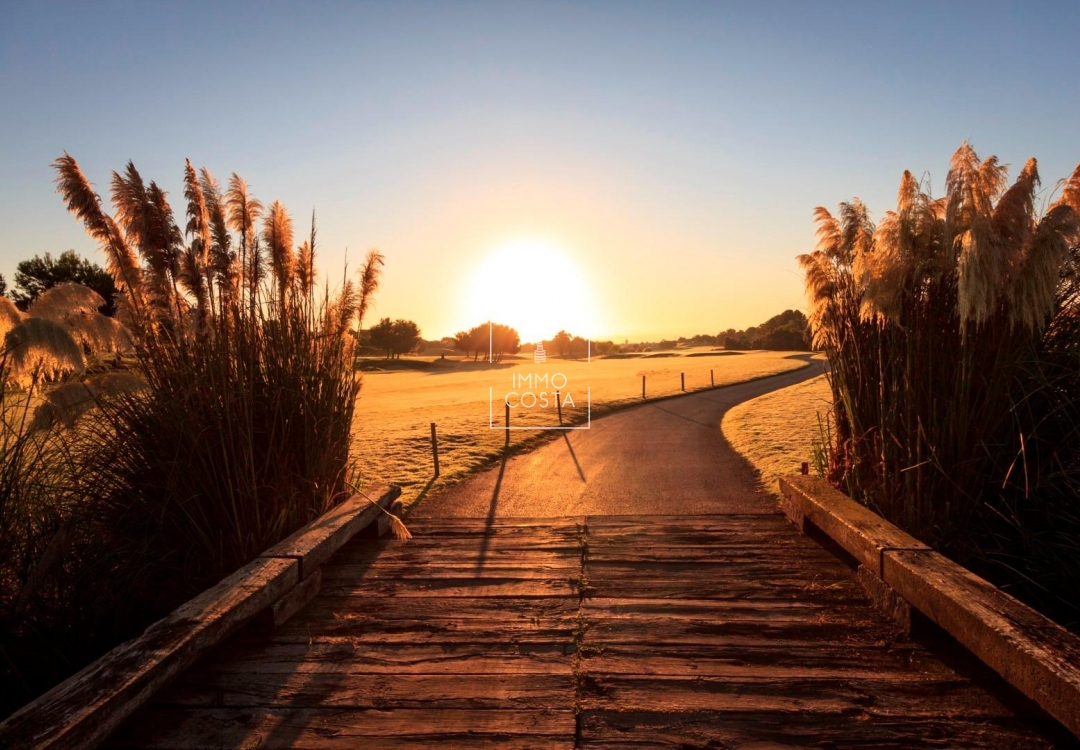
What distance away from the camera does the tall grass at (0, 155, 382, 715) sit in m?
4.24

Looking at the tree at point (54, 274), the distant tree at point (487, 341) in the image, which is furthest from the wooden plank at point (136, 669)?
the distant tree at point (487, 341)

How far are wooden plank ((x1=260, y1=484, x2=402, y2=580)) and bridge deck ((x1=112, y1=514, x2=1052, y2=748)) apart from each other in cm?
30

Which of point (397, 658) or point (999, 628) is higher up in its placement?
point (999, 628)

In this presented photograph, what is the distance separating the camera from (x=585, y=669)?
372 cm

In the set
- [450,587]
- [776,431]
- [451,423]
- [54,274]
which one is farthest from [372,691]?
[54,274]

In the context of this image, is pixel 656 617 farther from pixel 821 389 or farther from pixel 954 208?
pixel 821 389

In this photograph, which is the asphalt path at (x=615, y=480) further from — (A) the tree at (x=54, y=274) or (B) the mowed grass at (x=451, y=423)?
(A) the tree at (x=54, y=274)

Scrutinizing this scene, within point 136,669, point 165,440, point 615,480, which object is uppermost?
point 165,440

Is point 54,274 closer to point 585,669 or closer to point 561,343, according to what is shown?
point 585,669

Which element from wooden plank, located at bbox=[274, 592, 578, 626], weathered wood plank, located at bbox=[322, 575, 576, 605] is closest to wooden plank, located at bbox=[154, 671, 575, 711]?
wooden plank, located at bbox=[274, 592, 578, 626]

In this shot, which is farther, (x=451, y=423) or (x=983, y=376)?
(x=451, y=423)

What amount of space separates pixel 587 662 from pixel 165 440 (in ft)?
11.8

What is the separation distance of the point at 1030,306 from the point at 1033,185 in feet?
3.50

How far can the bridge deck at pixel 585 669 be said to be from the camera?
10.2 feet
